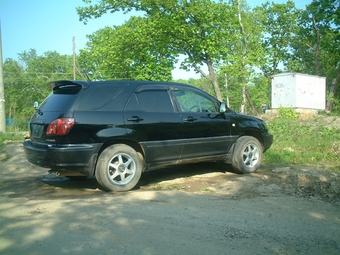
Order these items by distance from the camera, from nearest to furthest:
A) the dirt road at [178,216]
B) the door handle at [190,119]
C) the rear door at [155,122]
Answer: the dirt road at [178,216], the rear door at [155,122], the door handle at [190,119]

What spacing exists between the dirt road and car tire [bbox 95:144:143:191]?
247 millimetres

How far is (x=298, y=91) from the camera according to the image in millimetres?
20625

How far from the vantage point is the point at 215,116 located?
7242mm

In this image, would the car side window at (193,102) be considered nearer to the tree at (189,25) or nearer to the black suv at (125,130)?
the black suv at (125,130)

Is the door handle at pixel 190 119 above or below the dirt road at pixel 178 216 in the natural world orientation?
above

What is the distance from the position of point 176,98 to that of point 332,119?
11872 millimetres

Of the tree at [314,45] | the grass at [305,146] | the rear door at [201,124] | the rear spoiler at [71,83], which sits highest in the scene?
the tree at [314,45]

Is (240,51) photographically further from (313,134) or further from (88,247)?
→ (88,247)

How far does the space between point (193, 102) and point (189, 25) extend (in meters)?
19.1

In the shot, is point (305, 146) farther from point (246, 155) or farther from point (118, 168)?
point (118, 168)

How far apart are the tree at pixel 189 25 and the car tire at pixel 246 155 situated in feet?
58.1

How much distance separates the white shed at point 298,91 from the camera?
2062 cm

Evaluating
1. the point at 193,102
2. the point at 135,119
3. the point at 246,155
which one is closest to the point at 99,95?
the point at 135,119

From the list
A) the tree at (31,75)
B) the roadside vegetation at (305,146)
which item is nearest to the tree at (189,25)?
the roadside vegetation at (305,146)
